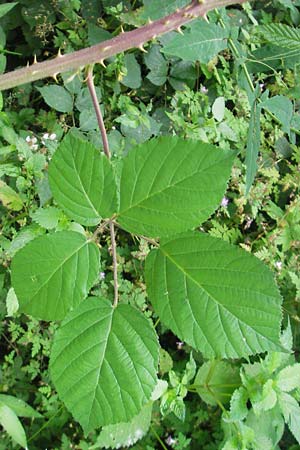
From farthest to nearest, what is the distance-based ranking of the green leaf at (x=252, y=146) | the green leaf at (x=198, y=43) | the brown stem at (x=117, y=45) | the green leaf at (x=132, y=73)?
1. the green leaf at (x=132, y=73)
2. the green leaf at (x=198, y=43)
3. the green leaf at (x=252, y=146)
4. the brown stem at (x=117, y=45)

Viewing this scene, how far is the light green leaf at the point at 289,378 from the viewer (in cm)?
201

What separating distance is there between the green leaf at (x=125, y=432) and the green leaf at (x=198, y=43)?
4.33ft

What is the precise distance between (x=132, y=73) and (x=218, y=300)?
158 centimetres

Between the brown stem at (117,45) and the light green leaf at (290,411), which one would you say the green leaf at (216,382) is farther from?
the brown stem at (117,45)

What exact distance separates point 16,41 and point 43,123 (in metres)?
0.49

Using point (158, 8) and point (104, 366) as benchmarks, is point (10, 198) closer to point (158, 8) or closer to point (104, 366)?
point (158, 8)

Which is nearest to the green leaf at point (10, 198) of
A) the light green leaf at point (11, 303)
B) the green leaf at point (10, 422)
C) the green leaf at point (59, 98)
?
the light green leaf at point (11, 303)

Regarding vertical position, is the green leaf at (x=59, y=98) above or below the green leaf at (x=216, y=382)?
above

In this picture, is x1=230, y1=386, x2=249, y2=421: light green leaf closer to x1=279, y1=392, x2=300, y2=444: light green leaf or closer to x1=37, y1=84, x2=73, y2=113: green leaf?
x1=279, y1=392, x2=300, y2=444: light green leaf

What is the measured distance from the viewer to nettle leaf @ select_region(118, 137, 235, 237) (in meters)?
0.86

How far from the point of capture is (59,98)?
6.99 ft

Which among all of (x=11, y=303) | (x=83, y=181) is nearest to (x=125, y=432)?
(x=11, y=303)

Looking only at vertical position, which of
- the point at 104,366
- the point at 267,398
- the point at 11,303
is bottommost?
the point at 267,398

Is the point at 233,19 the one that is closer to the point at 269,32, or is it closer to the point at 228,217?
the point at 228,217
